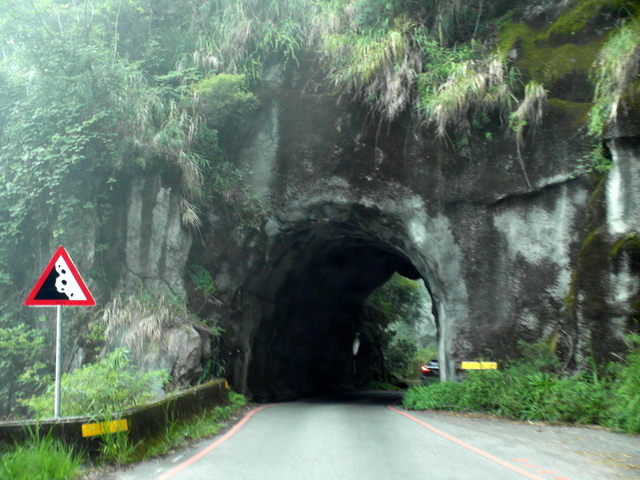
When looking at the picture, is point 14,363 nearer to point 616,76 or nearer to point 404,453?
point 404,453

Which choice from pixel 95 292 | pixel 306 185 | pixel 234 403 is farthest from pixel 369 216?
pixel 95 292

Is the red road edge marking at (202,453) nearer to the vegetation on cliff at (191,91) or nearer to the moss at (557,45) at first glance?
the vegetation on cliff at (191,91)

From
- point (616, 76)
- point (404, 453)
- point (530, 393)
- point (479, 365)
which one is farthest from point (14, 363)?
point (616, 76)

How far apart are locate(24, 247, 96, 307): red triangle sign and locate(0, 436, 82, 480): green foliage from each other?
5.45 feet

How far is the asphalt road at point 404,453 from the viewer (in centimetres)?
697

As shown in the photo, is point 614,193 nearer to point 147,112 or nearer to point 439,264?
point 439,264

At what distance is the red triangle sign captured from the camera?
7.63 metres

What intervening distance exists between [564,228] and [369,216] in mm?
5098

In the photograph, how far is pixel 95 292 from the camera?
15.8m

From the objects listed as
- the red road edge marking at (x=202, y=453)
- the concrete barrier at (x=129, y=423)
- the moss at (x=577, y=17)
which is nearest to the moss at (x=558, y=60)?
the moss at (x=577, y=17)

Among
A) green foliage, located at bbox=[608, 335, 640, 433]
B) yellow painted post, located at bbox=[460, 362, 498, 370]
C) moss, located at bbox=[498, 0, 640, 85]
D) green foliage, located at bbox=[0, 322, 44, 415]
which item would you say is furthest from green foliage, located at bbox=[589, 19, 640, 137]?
green foliage, located at bbox=[0, 322, 44, 415]

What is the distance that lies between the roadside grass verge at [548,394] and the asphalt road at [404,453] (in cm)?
67

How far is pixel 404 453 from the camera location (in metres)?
8.46

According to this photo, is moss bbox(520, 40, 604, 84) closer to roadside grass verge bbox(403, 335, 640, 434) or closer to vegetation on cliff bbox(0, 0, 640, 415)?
vegetation on cliff bbox(0, 0, 640, 415)
